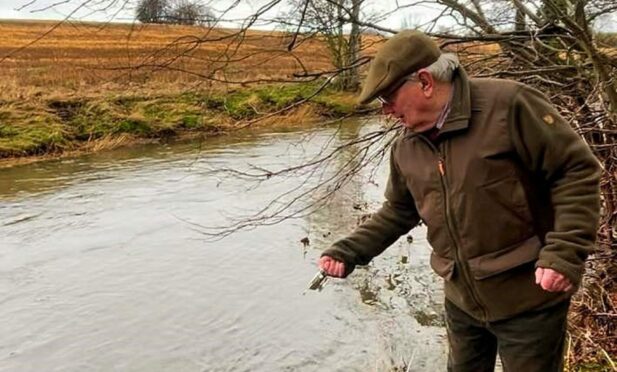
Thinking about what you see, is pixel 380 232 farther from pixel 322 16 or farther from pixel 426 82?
pixel 322 16

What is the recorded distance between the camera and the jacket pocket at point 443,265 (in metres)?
2.57

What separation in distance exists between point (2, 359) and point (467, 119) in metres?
4.98

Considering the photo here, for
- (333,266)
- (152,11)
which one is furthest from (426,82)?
(152,11)

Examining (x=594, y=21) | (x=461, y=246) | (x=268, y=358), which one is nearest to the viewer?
(x=461, y=246)

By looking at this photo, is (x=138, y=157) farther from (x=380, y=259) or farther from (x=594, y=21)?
(x=594, y=21)

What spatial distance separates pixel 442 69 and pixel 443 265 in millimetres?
710

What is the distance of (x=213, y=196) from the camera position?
11.6m

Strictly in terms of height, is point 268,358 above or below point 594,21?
below

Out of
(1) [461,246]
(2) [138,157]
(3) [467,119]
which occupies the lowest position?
(2) [138,157]

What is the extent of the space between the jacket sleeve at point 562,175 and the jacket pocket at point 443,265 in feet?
1.21

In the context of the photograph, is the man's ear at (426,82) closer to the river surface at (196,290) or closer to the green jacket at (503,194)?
the green jacket at (503,194)

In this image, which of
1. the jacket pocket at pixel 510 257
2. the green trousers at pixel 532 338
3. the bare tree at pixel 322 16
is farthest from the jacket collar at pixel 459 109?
the bare tree at pixel 322 16

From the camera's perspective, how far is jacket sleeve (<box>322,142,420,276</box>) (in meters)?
2.82

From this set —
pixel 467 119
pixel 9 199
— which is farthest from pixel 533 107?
pixel 9 199
